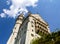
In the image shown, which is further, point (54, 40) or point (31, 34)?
point (31, 34)

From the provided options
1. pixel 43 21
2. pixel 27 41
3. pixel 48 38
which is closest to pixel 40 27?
pixel 43 21

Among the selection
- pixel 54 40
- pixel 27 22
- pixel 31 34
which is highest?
pixel 27 22

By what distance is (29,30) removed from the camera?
6091cm

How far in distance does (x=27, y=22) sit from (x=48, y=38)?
1689cm

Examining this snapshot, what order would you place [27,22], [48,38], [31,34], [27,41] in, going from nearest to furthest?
[48,38]
[27,41]
[31,34]
[27,22]

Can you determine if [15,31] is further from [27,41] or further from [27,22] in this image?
[27,41]

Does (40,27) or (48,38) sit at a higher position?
(40,27)

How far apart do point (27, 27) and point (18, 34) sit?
759 cm

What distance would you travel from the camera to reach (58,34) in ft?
158

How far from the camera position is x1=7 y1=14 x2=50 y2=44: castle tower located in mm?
59312

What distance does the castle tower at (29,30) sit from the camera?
195 ft

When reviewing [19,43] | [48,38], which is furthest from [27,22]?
[48,38]

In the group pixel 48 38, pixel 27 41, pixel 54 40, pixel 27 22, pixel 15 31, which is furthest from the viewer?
pixel 15 31

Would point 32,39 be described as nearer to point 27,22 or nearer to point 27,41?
point 27,41
